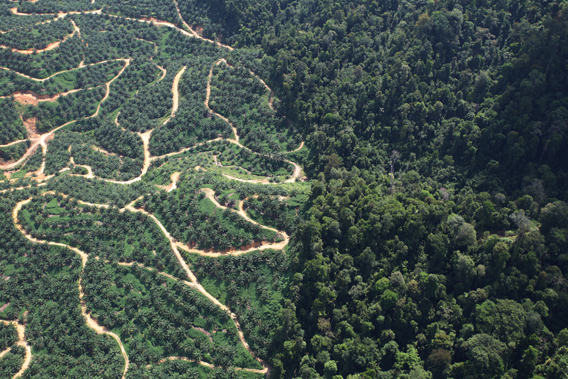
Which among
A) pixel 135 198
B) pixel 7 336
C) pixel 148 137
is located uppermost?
pixel 148 137

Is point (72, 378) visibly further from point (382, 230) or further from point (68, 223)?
point (382, 230)

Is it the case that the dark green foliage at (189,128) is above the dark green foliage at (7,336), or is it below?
above

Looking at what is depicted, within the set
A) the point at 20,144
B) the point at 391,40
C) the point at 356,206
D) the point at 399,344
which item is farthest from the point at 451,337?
the point at 20,144

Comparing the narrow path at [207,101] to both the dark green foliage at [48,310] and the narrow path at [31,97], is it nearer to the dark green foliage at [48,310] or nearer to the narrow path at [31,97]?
the narrow path at [31,97]

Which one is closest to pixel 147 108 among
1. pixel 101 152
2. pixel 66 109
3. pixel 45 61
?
pixel 101 152

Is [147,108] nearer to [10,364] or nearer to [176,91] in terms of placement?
[176,91]

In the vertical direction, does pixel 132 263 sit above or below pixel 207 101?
below

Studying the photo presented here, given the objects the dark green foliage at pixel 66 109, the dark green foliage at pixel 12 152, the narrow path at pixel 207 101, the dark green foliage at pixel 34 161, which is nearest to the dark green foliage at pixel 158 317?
the dark green foliage at pixel 34 161
